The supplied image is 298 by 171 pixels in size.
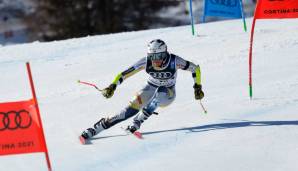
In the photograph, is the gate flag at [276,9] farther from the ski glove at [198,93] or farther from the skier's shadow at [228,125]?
the skier's shadow at [228,125]

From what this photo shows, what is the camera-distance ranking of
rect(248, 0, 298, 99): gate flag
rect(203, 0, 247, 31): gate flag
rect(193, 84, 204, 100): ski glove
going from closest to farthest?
rect(193, 84, 204, 100): ski glove → rect(248, 0, 298, 99): gate flag → rect(203, 0, 247, 31): gate flag

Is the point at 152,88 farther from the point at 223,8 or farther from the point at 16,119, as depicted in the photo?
the point at 223,8

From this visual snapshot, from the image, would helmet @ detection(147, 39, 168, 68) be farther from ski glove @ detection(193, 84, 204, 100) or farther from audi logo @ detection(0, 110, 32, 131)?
audi logo @ detection(0, 110, 32, 131)

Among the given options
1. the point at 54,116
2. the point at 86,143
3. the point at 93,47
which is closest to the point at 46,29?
the point at 93,47

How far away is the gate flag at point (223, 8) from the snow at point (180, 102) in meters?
0.51

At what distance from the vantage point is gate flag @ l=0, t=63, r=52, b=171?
268 inches

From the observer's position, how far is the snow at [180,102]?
7.61 meters

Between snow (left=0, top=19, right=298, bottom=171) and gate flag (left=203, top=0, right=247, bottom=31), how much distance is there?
51 centimetres

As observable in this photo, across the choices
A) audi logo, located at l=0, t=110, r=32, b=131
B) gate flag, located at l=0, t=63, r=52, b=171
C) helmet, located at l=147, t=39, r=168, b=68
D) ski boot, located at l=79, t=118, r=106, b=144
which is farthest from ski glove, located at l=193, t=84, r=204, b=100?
audi logo, located at l=0, t=110, r=32, b=131

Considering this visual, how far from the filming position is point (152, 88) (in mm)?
8930

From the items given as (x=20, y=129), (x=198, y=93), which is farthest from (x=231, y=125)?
(x=20, y=129)

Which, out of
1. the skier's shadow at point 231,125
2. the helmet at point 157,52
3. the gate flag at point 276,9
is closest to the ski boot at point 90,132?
the skier's shadow at point 231,125

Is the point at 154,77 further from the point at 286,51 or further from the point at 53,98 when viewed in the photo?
the point at 286,51

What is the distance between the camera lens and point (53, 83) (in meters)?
13.2
